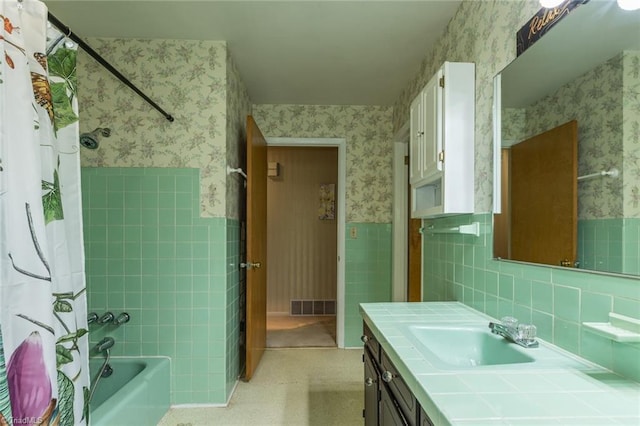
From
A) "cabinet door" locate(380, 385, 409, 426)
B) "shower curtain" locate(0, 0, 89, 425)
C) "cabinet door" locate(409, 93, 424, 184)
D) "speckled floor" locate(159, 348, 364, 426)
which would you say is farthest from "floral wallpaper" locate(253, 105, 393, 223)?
"shower curtain" locate(0, 0, 89, 425)

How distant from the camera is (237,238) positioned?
7.95ft

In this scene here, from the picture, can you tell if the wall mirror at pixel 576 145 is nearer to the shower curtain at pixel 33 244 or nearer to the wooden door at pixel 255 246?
the shower curtain at pixel 33 244

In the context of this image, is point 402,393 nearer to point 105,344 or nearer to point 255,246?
point 255,246

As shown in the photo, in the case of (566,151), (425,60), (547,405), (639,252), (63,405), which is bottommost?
(63,405)

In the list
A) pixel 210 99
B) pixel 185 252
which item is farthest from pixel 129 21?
pixel 185 252

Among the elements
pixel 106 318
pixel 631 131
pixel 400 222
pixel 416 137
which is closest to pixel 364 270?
pixel 400 222

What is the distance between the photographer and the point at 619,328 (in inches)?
29.8

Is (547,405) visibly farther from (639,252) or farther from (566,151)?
(566,151)

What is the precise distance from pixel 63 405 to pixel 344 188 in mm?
2519

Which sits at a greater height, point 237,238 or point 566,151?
point 566,151

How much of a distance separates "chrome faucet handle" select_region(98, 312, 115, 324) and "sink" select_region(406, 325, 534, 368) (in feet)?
6.06

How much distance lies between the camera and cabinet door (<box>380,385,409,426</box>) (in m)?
0.95

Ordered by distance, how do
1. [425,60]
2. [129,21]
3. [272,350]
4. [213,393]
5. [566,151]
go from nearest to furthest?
1. [566,151]
2. [129,21]
3. [213,393]
4. [425,60]
5. [272,350]

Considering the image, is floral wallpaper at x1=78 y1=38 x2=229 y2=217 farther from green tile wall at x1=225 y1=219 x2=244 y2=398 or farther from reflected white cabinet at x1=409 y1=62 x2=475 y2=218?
reflected white cabinet at x1=409 y1=62 x2=475 y2=218
